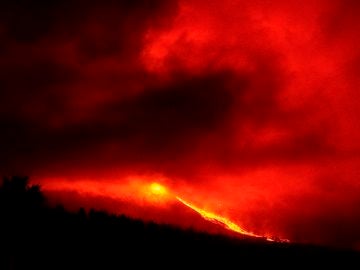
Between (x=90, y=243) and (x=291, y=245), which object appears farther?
(x=291, y=245)

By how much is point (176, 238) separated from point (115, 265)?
19.3 ft

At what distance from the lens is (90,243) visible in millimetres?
41906

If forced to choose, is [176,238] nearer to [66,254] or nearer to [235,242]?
[235,242]

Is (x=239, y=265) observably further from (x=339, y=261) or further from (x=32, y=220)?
(x=32, y=220)

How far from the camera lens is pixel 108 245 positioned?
139 ft

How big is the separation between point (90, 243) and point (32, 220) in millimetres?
4623

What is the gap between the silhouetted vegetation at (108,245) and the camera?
39.9 meters

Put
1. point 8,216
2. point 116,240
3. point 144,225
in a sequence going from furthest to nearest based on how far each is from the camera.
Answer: point 144,225 < point 116,240 < point 8,216

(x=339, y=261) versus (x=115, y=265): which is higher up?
(x=339, y=261)

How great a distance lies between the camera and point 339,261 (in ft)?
152

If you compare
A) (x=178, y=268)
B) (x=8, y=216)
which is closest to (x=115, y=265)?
(x=178, y=268)

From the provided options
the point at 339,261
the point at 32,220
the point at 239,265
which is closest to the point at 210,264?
the point at 239,265

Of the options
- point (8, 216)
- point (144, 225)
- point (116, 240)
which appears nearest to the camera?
point (8, 216)

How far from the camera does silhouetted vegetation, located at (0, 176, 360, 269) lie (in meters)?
39.9
